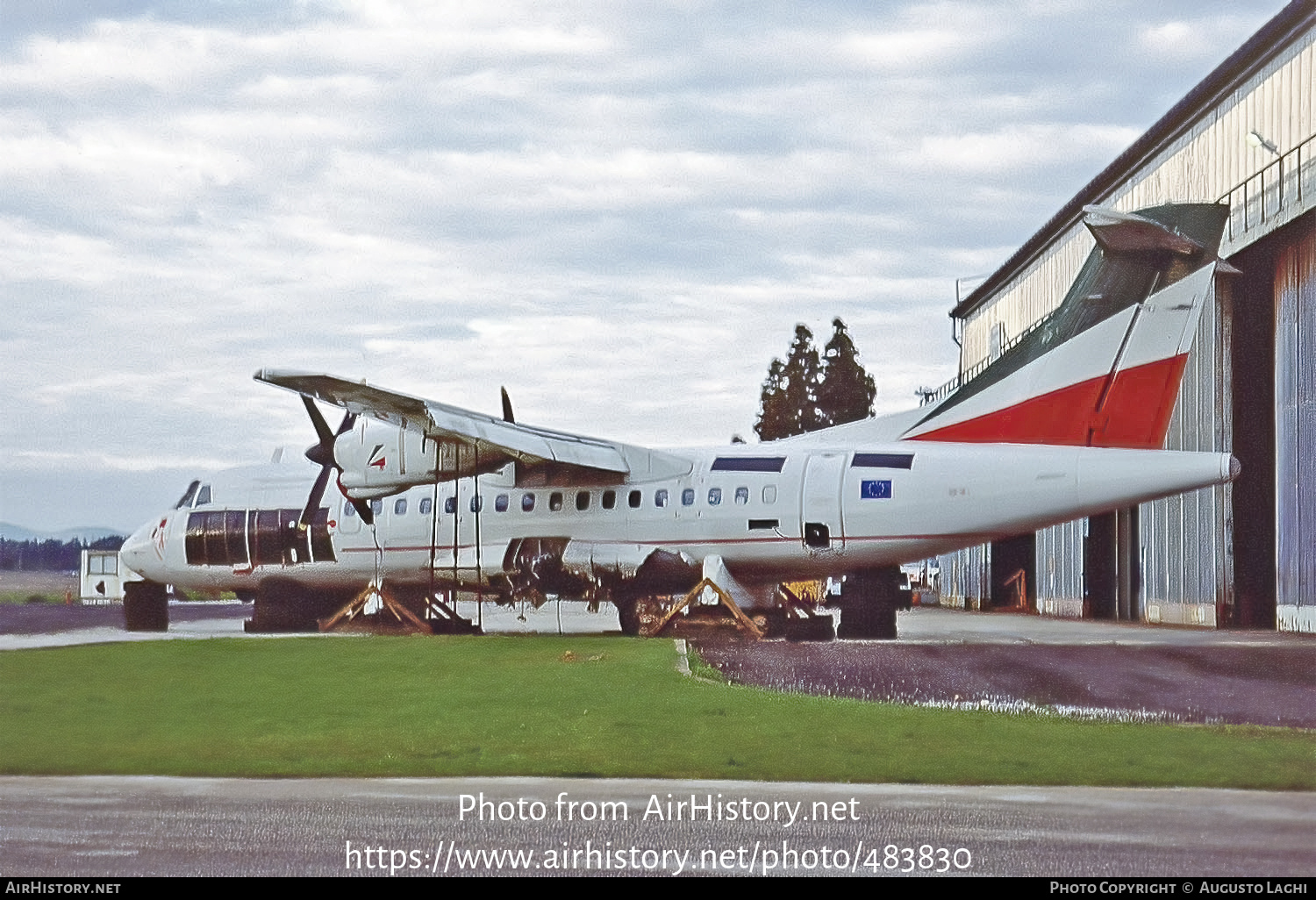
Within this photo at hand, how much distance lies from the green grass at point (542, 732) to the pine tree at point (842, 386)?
5097cm

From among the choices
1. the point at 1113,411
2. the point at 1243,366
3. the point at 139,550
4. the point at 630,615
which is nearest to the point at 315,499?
the point at 139,550

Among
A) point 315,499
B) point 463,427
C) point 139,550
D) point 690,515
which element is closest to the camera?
point 463,427

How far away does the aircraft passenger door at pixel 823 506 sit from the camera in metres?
25.8

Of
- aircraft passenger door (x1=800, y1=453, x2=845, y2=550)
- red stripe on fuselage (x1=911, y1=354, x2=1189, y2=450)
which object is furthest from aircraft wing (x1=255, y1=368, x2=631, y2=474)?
red stripe on fuselage (x1=911, y1=354, x2=1189, y2=450)

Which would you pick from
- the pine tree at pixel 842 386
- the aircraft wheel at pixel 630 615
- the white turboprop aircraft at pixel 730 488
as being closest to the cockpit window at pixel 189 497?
the white turboprop aircraft at pixel 730 488

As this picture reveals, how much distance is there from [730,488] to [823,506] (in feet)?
6.49

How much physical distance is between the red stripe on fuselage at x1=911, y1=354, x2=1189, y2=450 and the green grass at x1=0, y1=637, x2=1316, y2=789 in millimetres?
10156

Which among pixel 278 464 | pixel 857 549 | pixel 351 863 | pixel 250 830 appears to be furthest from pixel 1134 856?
pixel 278 464

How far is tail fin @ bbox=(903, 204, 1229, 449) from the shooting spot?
24.1 m

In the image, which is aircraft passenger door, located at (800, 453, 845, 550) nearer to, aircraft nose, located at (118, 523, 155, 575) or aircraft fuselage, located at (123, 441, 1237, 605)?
aircraft fuselage, located at (123, 441, 1237, 605)

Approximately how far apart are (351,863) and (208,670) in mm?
10229

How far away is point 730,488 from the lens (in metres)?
26.9

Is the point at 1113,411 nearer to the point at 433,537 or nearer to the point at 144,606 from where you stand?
the point at 433,537
